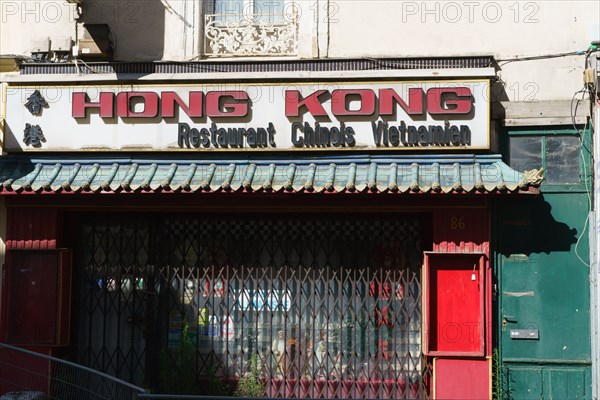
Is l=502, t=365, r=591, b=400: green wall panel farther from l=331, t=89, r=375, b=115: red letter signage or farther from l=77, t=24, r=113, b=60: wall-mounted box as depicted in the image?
l=77, t=24, r=113, b=60: wall-mounted box

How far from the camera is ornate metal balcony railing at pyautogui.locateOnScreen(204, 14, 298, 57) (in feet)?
38.0

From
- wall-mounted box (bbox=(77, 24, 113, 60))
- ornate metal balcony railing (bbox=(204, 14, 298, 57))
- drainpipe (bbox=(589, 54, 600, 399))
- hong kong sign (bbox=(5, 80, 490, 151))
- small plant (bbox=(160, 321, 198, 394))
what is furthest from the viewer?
ornate metal balcony railing (bbox=(204, 14, 298, 57))

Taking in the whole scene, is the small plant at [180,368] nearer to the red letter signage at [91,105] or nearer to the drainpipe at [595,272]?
the red letter signage at [91,105]

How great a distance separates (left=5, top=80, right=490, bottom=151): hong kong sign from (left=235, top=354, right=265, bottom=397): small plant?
2.88m

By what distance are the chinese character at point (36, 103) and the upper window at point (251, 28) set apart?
7.51ft

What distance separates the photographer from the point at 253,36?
11.6m

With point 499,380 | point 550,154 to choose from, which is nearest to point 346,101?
point 550,154

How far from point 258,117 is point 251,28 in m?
1.34

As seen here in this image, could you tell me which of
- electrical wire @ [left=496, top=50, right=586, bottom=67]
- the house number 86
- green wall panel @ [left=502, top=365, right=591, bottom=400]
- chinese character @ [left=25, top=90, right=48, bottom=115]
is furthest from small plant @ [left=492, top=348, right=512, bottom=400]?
chinese character @ [left=25, top=90, right=48, bottom=115]

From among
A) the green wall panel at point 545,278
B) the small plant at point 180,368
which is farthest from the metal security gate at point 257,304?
the green wall panel at point 545,278

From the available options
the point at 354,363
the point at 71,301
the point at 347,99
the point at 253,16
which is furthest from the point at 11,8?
the point at 354,363

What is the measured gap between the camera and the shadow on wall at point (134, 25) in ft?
38.5

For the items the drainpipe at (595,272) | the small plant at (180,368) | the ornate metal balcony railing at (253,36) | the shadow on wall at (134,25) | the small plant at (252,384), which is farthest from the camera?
the shadow on wall at (134,25)

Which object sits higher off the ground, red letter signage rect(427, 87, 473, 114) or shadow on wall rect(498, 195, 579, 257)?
red letter signage rect(427, 87, 473, 114)
